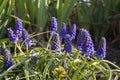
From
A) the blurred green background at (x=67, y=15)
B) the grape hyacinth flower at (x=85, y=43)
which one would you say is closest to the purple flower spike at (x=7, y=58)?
the grape hyacinth flower at (x=85, y=43)

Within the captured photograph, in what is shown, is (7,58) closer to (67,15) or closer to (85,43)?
(85,43)

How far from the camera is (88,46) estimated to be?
1968 mm

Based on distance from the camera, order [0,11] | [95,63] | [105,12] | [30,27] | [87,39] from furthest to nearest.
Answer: [105,12] < [30,27] < [0,11] < [95,63] < [87,39]

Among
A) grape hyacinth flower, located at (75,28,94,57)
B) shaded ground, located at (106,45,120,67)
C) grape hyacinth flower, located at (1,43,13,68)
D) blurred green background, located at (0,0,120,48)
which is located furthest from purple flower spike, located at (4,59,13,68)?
shaded ground, located at (106,45,120,67)

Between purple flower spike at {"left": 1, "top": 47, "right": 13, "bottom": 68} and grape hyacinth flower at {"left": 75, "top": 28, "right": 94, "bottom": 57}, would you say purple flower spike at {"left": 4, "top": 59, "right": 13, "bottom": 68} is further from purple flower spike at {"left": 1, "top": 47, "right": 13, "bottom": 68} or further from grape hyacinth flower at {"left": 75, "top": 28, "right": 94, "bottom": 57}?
grape hyacinth flower at {"left": 75, "top": 28, "right": 94, "bottom": 57}

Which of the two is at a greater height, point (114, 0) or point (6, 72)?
point (114, 0)

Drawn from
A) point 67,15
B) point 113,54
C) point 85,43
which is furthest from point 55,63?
point 113,54

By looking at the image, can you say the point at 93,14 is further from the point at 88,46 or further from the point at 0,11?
the point at 88,46

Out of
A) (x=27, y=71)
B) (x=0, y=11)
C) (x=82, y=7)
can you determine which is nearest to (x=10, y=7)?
(x=0, y=11)

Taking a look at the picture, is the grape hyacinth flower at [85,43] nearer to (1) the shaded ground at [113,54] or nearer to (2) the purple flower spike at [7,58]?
(2) the purple flower spike at [7,58]

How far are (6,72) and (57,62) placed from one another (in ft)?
1.06

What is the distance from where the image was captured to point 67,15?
3.25 metres

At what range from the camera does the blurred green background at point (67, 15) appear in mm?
3189

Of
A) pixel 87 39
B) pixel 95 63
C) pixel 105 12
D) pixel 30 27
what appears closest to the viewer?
pixel 87 39
